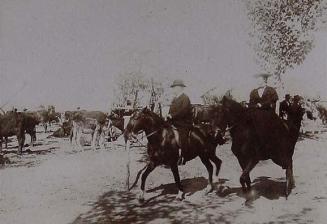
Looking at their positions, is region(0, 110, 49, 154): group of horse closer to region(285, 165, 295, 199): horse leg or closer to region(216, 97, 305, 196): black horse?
region(216, 97, 305, 196): black horse

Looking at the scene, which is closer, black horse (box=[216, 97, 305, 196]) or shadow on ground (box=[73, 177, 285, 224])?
shadow on ground (box=[73, 177, 285, 224])

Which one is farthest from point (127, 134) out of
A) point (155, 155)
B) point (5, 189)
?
point (5, 189)

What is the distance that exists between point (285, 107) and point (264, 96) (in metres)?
0.64

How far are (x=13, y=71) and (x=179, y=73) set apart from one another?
8.04 ft

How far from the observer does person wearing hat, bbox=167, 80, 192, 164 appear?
20.3 ft

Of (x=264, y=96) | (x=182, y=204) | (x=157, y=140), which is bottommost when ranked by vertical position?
(x=182, y=204)

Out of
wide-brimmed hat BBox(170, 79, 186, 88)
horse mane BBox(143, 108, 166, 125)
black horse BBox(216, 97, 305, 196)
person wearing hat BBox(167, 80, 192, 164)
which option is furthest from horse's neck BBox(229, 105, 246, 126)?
horse mane BBox(143, 108, 166, 125)

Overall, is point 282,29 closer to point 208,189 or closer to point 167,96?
point 167,96

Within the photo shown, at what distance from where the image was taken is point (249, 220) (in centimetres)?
527

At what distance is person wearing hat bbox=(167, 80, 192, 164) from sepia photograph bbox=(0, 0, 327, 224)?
0.05 feet

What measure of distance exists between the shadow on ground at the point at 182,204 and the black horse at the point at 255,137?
0.23 m

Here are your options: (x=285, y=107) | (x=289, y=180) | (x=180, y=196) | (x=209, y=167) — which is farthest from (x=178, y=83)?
(x=289, y=180)

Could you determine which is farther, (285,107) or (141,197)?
(285,107)

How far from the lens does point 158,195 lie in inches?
243
